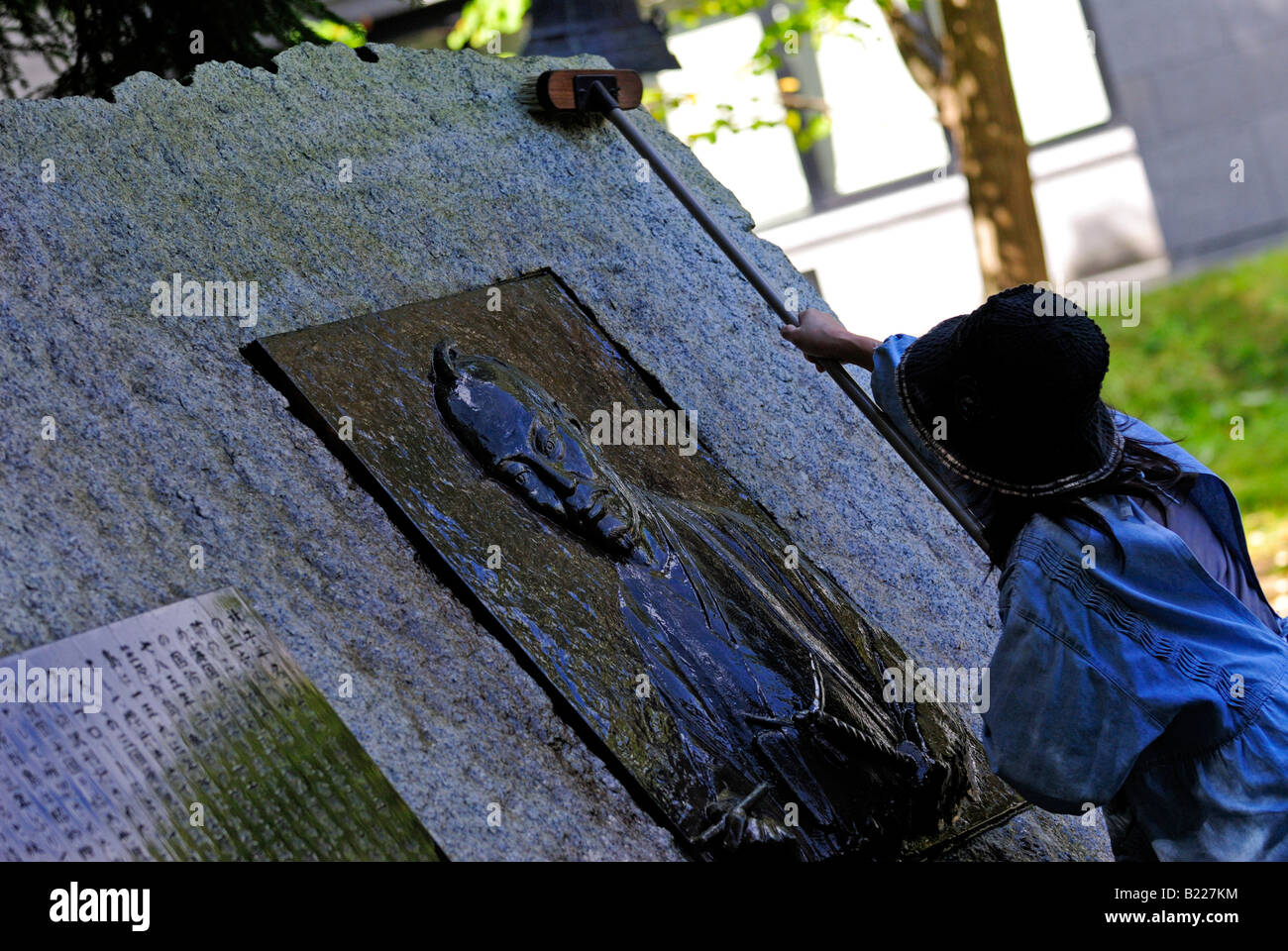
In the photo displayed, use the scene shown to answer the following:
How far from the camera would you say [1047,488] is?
2.34 m

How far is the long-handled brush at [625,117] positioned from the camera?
11.0 feet

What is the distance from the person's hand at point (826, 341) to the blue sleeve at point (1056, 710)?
0.83 meters

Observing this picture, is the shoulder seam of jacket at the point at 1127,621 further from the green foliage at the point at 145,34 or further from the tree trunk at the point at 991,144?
the tree trunk at the point at 991,144

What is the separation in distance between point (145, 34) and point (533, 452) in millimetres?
2643

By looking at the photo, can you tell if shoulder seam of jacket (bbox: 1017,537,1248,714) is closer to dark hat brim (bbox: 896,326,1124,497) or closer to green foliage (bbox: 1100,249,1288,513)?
dark hat brim (bbox: 896,326,1124,497)

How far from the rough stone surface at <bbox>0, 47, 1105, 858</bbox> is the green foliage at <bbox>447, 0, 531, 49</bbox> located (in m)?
3.07

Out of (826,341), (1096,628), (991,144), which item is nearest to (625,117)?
(826,341)

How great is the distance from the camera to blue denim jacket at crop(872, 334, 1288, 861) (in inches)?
89.3

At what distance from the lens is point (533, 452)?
9.87 feet

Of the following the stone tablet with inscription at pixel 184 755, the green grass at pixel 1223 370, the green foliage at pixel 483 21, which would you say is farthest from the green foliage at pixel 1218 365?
the stone tablet with inscription at pixel 184 755

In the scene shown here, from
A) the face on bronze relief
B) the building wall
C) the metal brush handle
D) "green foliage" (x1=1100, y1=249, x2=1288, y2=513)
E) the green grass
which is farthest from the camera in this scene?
the building wall

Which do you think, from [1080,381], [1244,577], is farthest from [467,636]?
[1244,577]


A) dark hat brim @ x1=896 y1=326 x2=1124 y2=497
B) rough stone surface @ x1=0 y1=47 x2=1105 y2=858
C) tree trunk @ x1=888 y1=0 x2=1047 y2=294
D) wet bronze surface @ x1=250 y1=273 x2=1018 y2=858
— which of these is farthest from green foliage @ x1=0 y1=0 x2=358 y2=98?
dark hat brim @ x1=896 y1=326 x2=1124 y2=497

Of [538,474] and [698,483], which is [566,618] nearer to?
[538,474]
